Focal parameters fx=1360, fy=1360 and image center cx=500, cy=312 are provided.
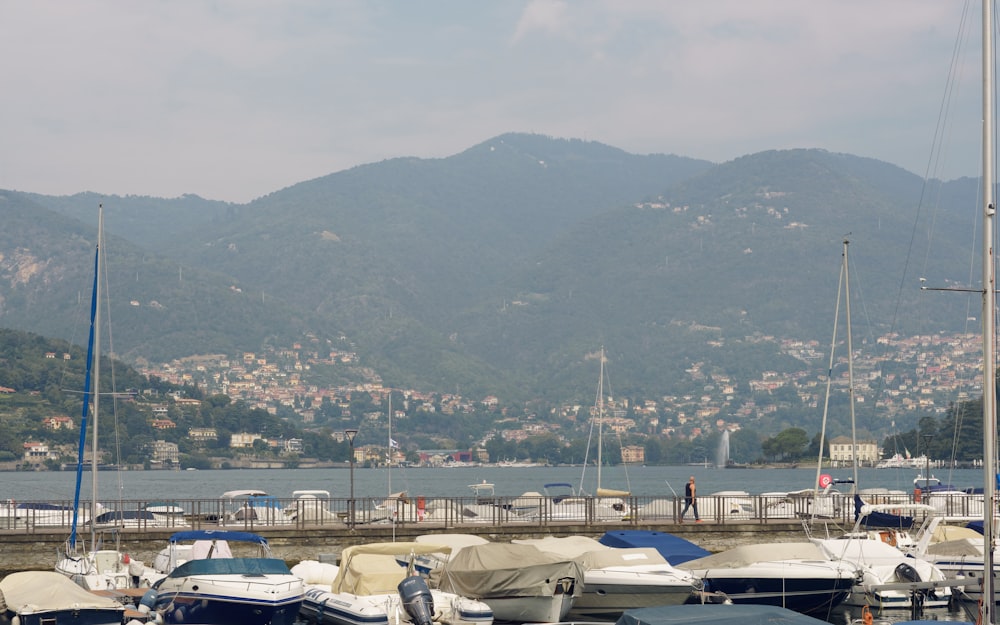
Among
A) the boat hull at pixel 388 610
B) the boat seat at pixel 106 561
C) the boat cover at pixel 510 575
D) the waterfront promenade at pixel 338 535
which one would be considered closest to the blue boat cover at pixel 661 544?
the boat cover at pixel 510 575

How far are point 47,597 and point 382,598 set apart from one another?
766 centimetres

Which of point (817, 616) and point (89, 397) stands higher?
point (89, 397)

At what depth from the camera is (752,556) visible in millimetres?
33812

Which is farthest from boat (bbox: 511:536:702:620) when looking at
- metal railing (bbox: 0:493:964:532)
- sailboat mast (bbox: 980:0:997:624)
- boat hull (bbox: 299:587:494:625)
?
metal railing (bbox: 0:493:964:532)

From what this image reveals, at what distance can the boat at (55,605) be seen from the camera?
3066cm

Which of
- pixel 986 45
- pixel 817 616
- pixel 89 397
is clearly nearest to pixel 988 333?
pixel 986 45

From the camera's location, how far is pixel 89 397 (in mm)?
47531

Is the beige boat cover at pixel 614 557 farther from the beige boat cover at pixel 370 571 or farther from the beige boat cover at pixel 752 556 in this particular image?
the beige boat cover at pixel 370 571

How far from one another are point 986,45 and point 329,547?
24568mm

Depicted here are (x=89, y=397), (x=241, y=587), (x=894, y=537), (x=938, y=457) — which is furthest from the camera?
(x=938, y=457)

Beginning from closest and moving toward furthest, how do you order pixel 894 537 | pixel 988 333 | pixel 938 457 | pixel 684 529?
pixel 988 333 < pixel 894 537 < pixel 684 529 < pixel 938 457

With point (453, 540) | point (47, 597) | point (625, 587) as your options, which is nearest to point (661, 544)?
point (625, 587)

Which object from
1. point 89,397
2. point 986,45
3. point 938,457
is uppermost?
point 986,45

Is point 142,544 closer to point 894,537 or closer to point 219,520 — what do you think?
point 219,520
